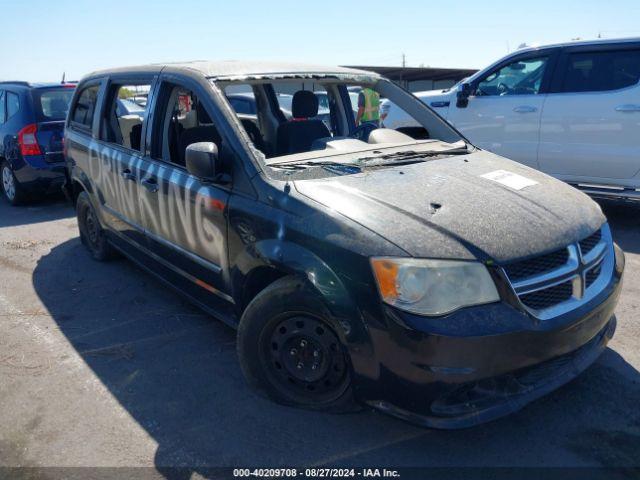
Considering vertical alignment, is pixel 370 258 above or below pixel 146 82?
below

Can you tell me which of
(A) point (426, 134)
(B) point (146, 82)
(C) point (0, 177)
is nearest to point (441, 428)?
(A) point (426, 134)

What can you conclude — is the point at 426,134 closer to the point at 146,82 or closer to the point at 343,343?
the point at 146,82

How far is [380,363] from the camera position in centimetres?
233

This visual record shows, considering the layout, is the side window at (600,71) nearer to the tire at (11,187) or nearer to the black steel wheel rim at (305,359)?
the black steel wheel rim at (305,359)

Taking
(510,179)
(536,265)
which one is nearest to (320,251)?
(536,265)

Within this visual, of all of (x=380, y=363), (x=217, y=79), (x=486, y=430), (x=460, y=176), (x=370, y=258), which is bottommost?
(x=486, y=430)

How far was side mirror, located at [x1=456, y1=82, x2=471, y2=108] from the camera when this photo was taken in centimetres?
675

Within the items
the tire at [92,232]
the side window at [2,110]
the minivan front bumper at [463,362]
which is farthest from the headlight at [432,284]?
the side window at [2,110]

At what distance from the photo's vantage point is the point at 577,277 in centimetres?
254

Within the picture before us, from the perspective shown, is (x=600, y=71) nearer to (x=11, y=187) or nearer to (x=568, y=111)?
(x=568, y=111)

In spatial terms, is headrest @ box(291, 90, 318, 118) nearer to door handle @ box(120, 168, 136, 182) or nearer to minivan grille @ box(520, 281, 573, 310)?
door handle @ box(120, 168, 136, 182)

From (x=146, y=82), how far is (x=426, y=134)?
2.18 meters

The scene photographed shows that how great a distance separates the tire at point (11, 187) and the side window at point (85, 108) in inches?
115

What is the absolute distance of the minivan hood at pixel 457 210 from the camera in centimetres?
238
